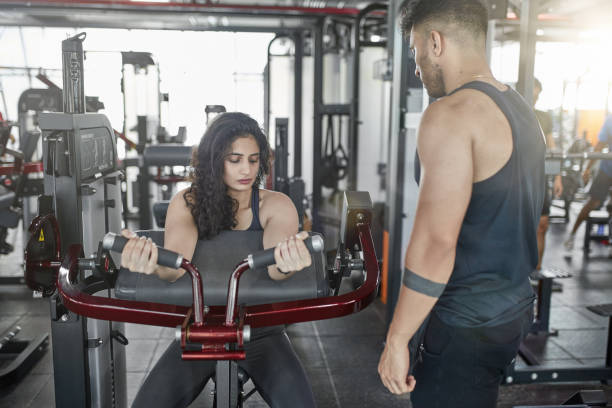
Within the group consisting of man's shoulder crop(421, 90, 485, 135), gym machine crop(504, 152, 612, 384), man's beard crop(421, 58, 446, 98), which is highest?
man's beard crop(421, 58, 446, 98)

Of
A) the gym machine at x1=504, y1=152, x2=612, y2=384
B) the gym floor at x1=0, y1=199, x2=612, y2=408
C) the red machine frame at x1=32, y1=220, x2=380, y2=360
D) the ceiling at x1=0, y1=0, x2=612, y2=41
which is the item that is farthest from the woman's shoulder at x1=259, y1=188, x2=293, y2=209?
the ceiling at x1=0, y1=0, x2=612, y2=41

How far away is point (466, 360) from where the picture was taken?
3.91 ft

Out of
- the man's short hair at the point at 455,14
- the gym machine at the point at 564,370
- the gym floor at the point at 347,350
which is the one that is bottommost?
the gym floor at the point at 347,350

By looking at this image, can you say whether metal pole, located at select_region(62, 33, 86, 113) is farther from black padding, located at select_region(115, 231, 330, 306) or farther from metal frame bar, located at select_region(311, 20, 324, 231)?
metal frame bar, located at select_region(311, 20, 324, 231)

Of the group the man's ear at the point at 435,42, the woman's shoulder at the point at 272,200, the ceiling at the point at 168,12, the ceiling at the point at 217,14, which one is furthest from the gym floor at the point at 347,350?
the ceiling at the point at 168,12

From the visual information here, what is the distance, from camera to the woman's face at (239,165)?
172 centimetres

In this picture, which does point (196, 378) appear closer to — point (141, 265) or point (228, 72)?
point (141, 265)

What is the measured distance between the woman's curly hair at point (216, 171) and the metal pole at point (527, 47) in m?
1.41

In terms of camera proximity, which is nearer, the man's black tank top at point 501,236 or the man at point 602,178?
the man's black tank top at point 501,236

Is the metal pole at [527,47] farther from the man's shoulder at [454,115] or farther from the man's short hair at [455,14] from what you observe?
the man's shoulder at [454,115]

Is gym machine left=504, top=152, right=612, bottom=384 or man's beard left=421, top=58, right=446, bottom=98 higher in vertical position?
man's beard left=421, top=58, right=446, bottom=98

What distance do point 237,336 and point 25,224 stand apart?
4185 mm

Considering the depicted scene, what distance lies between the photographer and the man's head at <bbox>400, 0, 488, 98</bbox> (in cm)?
115

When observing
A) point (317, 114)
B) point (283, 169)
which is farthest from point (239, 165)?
point (317, 114)
